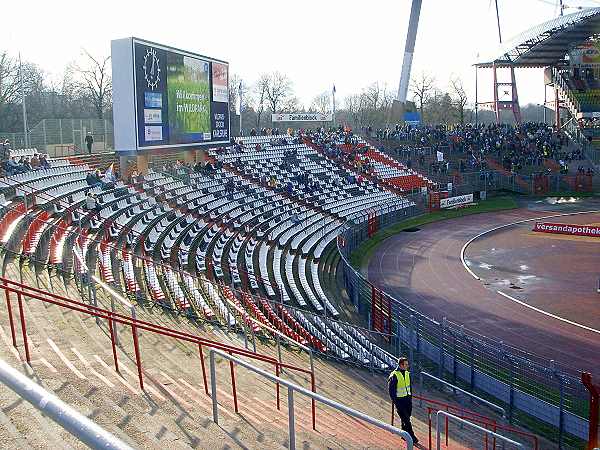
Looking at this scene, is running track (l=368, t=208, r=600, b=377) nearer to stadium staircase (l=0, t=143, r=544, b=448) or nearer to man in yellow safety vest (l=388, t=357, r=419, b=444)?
stadium staircase (l=0, t=143, r=544, b=448)

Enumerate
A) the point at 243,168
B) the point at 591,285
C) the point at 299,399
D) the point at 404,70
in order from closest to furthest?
the point at 299,399 < the point at 591,285 < the point at 243,168 < the point at 404,70

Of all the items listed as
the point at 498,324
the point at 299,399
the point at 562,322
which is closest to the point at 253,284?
the point at 498,324

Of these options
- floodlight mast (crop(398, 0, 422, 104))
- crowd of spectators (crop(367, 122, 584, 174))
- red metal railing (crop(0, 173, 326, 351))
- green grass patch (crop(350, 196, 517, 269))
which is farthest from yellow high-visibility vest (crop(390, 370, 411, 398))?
floodlight mast (crop(398, 0, 422, 104))

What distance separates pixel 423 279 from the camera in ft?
102

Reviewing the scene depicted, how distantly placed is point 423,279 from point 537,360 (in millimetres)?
11477

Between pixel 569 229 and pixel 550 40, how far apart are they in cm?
3179

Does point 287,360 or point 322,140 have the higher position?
point 322,140

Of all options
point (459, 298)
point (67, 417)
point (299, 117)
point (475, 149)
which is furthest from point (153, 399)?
point (475, 149)

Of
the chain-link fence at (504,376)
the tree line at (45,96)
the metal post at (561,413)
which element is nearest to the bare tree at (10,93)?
the tree line at (45,96)

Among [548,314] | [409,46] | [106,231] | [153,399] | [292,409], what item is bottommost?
[548,314]

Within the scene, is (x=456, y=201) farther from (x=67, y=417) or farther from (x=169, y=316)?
(x=67, y=417)

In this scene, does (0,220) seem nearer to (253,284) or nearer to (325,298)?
(253,284)

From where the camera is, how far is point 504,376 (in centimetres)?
1595

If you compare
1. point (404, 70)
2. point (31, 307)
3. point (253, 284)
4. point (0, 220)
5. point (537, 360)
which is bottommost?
point (537, 360)
